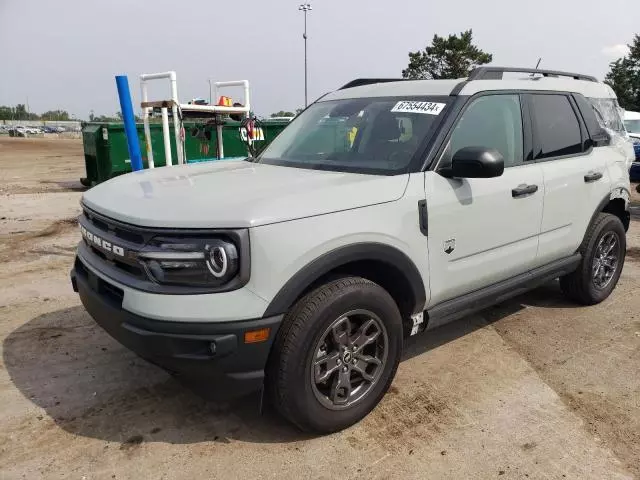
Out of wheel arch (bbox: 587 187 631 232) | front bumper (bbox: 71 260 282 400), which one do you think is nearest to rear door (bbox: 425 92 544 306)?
wheel arch (bbox: 587 187 631 232)

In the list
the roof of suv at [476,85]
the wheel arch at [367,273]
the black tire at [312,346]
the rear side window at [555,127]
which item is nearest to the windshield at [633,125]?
the roof of suv at [476,85]

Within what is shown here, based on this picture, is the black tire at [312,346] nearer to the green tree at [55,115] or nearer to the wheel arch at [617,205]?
the wheel arch at [617,205]

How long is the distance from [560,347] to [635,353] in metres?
0.51

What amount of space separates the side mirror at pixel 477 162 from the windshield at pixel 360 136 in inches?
11.5

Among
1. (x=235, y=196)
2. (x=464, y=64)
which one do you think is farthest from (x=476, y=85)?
(x=464, y=64)

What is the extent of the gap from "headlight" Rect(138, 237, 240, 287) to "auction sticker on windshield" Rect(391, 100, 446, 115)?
1681 millimetres

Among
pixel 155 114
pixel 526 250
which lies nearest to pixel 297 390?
pixel 526 250

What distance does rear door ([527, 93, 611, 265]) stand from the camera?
3.95 metres

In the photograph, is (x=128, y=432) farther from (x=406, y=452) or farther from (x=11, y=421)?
(x=406, y=452)

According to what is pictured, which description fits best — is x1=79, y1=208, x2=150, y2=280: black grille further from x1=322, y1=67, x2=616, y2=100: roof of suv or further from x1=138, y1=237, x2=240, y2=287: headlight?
x1=322, y1=67, x2=616, y2=100: roof of suv

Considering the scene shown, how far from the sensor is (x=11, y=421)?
3047mm

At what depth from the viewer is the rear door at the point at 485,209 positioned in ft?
10.4

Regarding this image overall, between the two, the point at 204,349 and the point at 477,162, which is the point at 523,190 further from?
the point at 204,349

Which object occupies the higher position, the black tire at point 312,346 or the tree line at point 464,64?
the tree line at point 464,64
